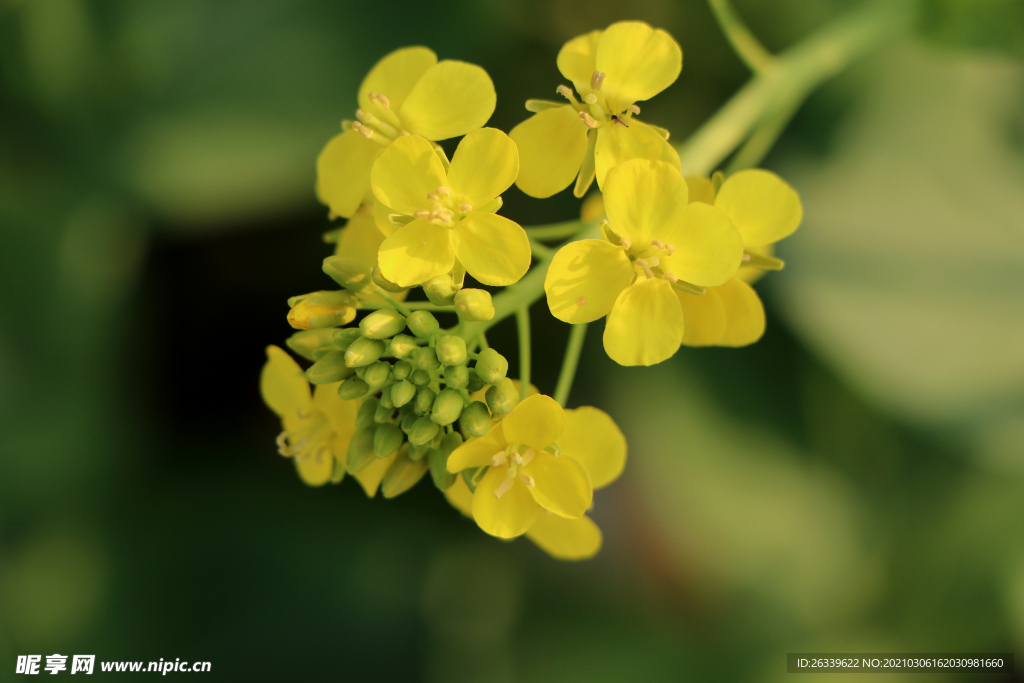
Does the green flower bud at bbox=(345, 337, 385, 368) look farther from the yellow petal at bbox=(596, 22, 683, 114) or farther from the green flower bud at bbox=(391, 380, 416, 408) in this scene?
the yellow petal at bbox=(596, 22, 683, 114)

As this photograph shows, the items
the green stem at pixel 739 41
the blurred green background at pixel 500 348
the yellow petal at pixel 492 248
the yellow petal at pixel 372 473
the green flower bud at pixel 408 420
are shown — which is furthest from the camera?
the blurred green background at pixel 500 348

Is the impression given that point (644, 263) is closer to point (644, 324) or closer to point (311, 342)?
point (644, 324)

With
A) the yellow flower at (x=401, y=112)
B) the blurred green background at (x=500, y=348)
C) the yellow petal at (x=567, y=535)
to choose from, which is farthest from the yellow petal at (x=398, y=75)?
the blurred green background at (x=500, y=348)

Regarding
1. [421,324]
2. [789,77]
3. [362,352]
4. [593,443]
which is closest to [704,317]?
[593,443]

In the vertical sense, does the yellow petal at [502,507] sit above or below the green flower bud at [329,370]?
below

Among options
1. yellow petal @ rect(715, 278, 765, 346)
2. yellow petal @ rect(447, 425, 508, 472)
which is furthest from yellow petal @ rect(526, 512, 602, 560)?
yellow petal @ rect(715, 278, 765, 346)

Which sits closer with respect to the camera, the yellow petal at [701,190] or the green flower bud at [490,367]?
the green flower bud at [490,367]

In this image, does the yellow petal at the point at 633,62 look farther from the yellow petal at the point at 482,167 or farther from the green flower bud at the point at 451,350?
the green flower bud at the point at 451,350
